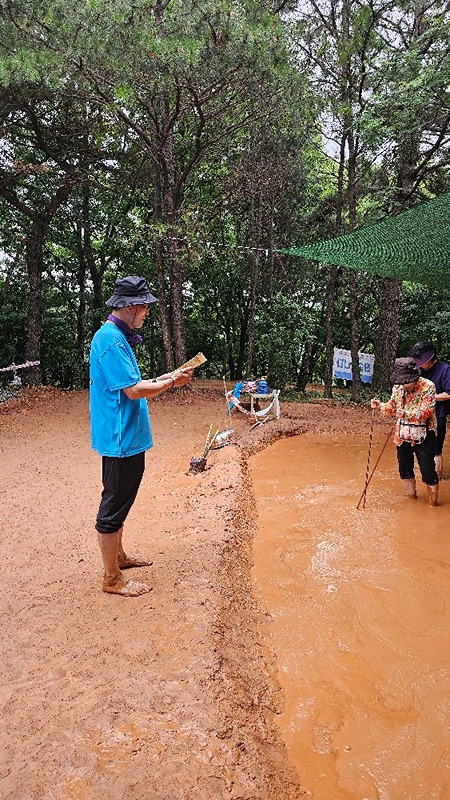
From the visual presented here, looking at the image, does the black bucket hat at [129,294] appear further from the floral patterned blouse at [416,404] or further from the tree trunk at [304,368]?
the tree trunk at [304,368]

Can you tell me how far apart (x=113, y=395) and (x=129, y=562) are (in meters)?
1.04

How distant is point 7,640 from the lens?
217 cm

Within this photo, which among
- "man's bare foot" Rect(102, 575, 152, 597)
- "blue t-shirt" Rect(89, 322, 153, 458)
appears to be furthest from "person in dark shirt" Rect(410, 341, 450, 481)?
"man's bare foot" Rect(102, 575, 152, 597)

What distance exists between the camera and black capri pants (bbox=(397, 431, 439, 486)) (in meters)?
3.76

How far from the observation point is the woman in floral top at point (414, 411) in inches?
143

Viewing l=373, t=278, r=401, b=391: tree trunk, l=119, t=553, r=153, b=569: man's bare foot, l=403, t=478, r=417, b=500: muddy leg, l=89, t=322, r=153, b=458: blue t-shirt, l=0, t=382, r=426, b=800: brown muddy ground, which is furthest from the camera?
l=373, t=278, r=401, b=391: tree trunk

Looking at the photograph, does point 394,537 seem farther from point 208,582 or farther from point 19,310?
point 19,310

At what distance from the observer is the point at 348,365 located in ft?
31.1

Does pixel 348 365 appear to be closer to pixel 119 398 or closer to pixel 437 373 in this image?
pixel 437 373

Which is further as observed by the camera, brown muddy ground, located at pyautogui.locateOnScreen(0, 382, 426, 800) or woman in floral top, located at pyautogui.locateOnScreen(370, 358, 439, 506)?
woman in floral top, located at pyautogui.locateOnScreen(370, 358, 439, 506)

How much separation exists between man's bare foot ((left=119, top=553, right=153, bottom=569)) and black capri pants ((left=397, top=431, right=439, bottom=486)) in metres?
2.18

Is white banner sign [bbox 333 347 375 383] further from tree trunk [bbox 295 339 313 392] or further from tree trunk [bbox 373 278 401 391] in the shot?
tree trunk [bbox 295 339 313 392]

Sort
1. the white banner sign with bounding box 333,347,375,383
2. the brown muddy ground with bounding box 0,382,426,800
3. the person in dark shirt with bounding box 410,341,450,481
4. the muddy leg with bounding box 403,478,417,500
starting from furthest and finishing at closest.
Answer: the white banner sign with bounding box 333,347,375,383
the muddy leg with bounding box 403,478,417,500
the person in dark shirt with bounding box 410,341,450,481
the brown muddy ground with bounding box 0,382,426,800

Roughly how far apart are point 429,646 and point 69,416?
6016 millimetres
